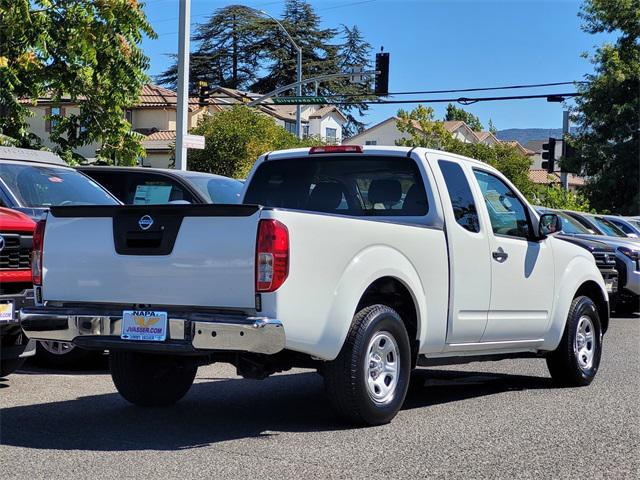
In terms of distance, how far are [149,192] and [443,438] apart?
697cm

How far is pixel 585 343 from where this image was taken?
8.88 metres

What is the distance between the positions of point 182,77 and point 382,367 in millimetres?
11367

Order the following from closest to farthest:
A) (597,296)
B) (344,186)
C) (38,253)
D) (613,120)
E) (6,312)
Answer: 1. (38,253)
2. (6,312)
3. (344,186)
4. (597,296)
5. (613,120)

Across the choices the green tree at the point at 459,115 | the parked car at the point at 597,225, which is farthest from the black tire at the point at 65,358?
Result: the green tree at the point at 459,115

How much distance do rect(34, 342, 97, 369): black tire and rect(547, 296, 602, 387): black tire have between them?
4207 mm

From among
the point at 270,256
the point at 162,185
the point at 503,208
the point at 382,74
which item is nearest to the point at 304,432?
the point at 270,256

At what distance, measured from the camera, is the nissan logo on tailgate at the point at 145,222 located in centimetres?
608

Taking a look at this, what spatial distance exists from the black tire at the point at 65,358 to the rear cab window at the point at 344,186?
2.35 meters

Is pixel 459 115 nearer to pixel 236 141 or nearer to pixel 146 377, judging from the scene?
pixel 236 141

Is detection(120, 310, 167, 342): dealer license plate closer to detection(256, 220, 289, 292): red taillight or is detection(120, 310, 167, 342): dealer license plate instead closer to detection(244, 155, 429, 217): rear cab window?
detection(256, 220, 289, 292): red taillight

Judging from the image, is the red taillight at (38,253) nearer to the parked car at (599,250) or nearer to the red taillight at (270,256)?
the red taillight at (270,256)

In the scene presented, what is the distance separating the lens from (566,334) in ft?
28.2

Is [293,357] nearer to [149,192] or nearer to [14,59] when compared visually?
[149,192]

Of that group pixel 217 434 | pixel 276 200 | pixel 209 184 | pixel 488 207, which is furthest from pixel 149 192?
pixel 217 434
